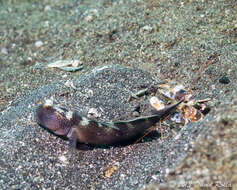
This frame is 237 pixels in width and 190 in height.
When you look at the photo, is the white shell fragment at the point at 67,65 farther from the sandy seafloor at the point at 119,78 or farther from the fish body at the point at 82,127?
the fish body at the point at 82,127

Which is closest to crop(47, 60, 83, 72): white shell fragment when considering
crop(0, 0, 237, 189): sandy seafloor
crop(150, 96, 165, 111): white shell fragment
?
crop(0, 0, 237, 189): sandy seafloor

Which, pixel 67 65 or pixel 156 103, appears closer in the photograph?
pixel 156 103

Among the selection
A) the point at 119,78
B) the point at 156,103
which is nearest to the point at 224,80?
the point at 156,103

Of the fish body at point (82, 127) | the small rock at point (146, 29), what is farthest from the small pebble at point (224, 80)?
the small rock at point (146, 29)

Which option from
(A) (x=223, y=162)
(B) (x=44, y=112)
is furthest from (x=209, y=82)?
(B) (x=44, y=112)

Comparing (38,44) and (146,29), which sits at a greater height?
(146,29)

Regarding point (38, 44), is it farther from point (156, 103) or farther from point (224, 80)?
point (224, 80)

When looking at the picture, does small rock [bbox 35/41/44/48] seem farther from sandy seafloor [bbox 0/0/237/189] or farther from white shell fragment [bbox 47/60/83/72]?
white shell fragment [bbox 47/60/83/72]
